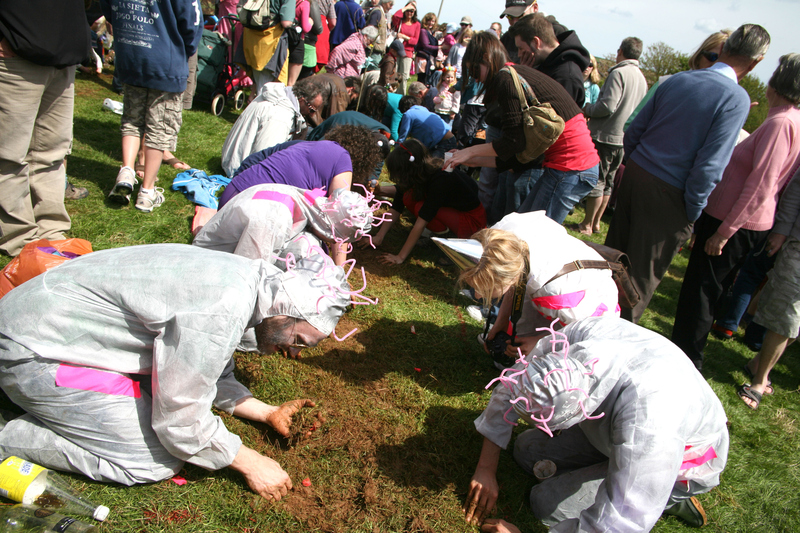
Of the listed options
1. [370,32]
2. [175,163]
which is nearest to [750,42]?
[175,163]

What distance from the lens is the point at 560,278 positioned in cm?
229

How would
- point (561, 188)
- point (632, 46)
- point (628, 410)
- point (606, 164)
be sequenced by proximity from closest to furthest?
1. point (628, 410)
2. point (561, 188)
3. point (632, 46)
4. point (606, 164)

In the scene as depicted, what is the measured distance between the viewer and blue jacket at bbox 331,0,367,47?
27.2ft

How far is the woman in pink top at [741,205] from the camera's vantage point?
2967 millimetres

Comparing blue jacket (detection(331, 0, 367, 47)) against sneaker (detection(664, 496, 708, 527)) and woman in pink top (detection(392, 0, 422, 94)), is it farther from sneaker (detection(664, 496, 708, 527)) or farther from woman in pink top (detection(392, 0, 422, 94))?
sneaker (detection(664, 496, 708, 527))

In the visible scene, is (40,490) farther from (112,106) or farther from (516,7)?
(112,106)

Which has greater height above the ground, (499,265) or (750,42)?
(750,42)

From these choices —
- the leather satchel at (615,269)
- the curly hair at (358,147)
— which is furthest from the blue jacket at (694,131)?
the curly hair at (358,147)

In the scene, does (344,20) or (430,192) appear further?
(344,20)

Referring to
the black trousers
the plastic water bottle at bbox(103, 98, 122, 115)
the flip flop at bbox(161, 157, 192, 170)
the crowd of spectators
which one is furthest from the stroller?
the black trousers

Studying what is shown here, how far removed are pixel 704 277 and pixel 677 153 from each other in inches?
36.3

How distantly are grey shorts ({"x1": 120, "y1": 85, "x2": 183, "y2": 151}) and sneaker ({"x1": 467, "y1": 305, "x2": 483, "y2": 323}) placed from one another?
278 cm

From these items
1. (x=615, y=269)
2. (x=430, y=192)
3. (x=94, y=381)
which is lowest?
(x=94, y=381)

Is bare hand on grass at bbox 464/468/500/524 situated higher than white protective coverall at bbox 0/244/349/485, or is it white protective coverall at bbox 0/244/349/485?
white protective coverall at bbox 0/244/349/485
